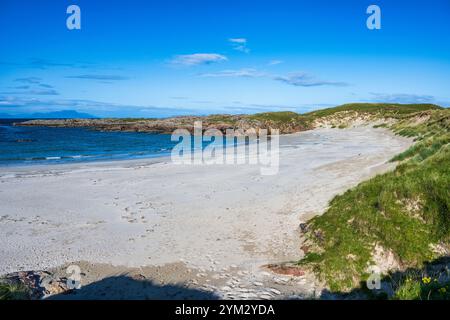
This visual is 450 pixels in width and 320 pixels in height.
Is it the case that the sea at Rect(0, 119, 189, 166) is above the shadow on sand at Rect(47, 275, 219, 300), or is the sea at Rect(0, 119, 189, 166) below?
above

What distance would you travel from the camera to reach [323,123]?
88062 millimetres

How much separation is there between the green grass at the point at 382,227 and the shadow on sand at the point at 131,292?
308cm

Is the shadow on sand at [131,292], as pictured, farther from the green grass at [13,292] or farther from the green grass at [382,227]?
the green grass at [382,227]

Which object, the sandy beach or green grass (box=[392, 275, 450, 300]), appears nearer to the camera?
green grass (box=[392, 275, 450, 300])

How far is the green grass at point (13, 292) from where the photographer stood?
674cm

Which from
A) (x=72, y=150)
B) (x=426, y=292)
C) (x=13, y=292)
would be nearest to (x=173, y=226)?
(x=13, y=292)

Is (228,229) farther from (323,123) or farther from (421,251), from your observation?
(323,123)

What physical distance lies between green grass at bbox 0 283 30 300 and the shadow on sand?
52 cm

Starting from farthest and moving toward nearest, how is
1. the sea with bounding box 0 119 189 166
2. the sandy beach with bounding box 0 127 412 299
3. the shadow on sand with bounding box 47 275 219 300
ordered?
the sea with bounding box 0 119 189 166
the sandy beach with bounding box 0 127 412 299
the shadow on sand with bounding box 47 275 219 300

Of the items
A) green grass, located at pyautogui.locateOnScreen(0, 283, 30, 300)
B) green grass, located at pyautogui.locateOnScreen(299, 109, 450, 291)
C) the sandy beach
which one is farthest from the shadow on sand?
green grass, located at pyautogui.locateOnScreen(299, 109, 450, 291)

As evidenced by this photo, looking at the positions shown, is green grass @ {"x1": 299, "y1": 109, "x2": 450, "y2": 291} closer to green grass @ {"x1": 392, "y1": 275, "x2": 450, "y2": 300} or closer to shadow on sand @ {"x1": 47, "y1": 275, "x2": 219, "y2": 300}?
green grass @ {"x1": 392, "y1": 275, "x2": 450, "y2": 300}

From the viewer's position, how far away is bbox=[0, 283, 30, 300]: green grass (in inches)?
265

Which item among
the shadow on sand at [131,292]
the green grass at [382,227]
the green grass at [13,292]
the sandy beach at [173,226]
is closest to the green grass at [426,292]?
the green grass at [382,227]
